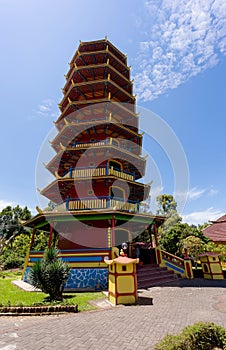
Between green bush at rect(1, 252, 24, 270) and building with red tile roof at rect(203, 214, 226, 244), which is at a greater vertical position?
building with red tile roof at rect(203, 214, 226, 244)

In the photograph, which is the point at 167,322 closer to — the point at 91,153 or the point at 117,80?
the point at 91,153

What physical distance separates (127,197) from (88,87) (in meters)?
11.0

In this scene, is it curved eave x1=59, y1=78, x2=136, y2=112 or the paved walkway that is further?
curved eave x1=59, y1=78, x2=136, y2=112

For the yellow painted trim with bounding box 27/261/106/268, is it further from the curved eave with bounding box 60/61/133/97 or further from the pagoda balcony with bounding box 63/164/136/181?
the curved eave with bounding box 60/61/133/97

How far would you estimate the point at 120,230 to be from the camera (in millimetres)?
17516

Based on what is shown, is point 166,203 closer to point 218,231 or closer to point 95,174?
point 218,231

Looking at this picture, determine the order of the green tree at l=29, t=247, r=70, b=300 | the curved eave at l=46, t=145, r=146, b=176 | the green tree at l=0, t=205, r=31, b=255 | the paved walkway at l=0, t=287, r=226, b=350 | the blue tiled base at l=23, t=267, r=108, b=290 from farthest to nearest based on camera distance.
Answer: the green tree at l=0, t=205, r=31, b=255
the curved eave at l=46, t=145, r=146, b=176
the blue tiled base at l=23, t=267, r=108, b=290
the green tree at l=29, t=247, r=70, b=300
the paved walkway at l=0, t=287, r=226, b=350

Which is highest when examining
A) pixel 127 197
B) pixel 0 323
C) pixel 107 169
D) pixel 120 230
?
pixel 107 169

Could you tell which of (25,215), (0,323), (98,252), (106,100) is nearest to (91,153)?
(106,100)

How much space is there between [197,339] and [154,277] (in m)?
9.23

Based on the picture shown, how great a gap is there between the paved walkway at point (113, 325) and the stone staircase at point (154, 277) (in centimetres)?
320

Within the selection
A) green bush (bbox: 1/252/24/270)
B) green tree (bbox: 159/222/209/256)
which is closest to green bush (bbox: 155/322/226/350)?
green tree (bbox: 159/222/209/256)

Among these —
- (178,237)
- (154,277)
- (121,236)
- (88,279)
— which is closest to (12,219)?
(121,236)

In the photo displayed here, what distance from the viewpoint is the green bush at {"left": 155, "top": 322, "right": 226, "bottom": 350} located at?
10.8 ft
